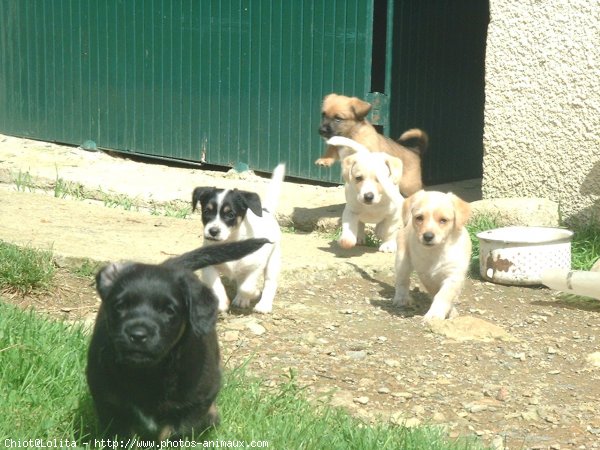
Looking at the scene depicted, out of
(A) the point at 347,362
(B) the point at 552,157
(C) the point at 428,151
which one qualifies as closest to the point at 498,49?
(B) the point at 552,157

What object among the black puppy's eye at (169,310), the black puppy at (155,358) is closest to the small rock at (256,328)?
the black puppy at (155,358)

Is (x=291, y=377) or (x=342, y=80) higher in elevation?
(x=342, y=80)

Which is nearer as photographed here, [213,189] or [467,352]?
[467,352]

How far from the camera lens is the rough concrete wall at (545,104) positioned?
26.7 ft

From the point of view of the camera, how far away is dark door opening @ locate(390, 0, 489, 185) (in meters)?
10.3

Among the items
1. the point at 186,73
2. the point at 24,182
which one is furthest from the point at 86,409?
the point at 186,73

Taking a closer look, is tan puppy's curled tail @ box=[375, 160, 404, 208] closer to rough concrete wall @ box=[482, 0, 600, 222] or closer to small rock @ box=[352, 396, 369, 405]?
rough concrete wall @ box=[482, 0, 600, 222]

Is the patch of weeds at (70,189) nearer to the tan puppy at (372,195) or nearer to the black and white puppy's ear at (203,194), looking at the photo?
the tan puppy at (372,195)

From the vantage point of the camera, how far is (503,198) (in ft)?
28.0

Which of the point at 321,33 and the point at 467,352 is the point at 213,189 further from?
the point at 321,33

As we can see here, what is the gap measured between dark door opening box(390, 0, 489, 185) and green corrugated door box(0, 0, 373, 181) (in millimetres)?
786

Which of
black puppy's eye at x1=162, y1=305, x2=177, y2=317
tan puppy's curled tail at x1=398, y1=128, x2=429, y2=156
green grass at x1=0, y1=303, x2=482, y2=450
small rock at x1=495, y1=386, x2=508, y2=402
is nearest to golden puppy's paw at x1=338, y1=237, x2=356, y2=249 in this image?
tan puppy's curled tail at x1=398, y1=128, x2=429, y2=156

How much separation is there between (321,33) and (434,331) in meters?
4.20

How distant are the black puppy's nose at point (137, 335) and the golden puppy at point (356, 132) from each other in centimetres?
527
